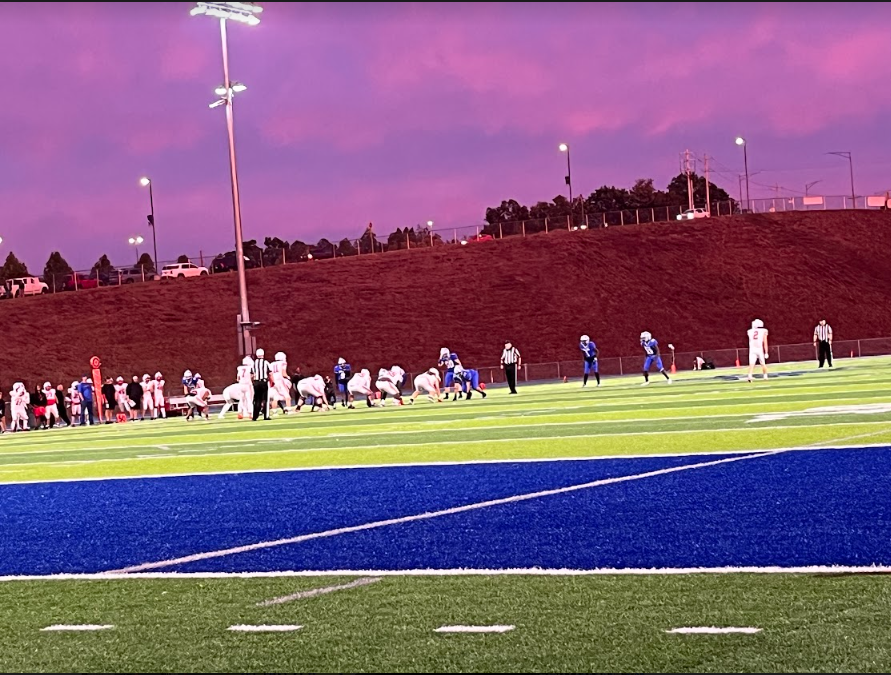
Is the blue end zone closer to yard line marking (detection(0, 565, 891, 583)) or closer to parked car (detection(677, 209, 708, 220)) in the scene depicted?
yard line marking (detection(0, 565, 891, 583))

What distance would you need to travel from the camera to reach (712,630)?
5.15 metres

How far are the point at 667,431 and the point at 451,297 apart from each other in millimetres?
55686

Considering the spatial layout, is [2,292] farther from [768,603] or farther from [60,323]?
[768,603]

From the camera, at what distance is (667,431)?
16.9 metres

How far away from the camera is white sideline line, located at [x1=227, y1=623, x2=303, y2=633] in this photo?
5656 millimetres

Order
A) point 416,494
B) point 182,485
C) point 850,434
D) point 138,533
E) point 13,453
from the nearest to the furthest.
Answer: point 138,533, point 416,494, point 182,485, point 850,434, point 13,453

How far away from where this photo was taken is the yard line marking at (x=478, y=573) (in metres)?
6.41

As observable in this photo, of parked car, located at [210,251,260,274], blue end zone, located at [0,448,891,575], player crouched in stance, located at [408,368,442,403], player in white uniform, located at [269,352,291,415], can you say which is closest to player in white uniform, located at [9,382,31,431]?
player in white uniform, located at [269,352,291,415]

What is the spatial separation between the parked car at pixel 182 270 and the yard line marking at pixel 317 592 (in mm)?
73608

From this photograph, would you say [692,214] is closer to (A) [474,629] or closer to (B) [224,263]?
(B) [224,263]

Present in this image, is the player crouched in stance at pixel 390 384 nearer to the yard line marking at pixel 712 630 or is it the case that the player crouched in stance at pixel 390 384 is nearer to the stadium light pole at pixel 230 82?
the stadium light pole at pixel 230 82

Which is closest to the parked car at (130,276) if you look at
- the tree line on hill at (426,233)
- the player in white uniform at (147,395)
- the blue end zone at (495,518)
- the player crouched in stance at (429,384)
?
the tree line on hill at (426,233)

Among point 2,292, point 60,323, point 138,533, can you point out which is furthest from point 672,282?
point 138,533

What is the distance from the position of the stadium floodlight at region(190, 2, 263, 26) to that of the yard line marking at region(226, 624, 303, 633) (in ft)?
106
